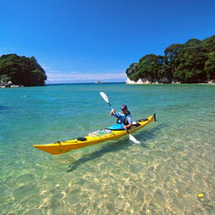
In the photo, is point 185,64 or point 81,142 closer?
point 81,142

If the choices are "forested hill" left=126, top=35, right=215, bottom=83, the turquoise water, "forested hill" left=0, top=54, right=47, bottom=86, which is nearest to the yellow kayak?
the turquoise water

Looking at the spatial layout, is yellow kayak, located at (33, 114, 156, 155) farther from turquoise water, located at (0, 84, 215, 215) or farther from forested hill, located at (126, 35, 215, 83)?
forested hill, located at (126, 35, 215, 83)

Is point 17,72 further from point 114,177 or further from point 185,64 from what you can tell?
point 114,177

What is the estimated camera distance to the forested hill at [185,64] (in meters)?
62.5

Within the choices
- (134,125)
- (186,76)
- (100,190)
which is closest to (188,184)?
(100,190)

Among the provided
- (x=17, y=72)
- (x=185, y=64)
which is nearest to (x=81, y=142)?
(x=185, y=64)

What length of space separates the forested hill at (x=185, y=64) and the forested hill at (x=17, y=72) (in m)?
80.1

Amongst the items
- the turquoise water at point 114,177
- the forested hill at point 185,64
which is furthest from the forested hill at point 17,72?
the turquoise water at point 114,177

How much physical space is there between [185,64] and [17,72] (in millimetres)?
101899

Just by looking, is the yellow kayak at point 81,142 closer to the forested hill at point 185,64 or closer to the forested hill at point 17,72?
the forested hill at point 185,64

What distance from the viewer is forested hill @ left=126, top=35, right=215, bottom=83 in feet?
205

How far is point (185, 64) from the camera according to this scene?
66438 mm

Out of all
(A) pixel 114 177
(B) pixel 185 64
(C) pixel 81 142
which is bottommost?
(A) pixel 114 177

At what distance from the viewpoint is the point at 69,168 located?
5184 mm
